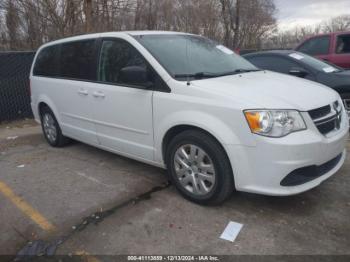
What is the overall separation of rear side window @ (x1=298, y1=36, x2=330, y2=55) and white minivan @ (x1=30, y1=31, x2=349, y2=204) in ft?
16.7

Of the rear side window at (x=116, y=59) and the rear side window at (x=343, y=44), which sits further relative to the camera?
the rear side window at (x=343, y=44)

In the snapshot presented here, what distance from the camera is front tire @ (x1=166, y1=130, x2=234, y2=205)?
332cm

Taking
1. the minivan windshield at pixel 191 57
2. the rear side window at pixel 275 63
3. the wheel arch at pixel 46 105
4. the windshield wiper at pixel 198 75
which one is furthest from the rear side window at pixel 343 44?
the wheel arch at pixel 46 105

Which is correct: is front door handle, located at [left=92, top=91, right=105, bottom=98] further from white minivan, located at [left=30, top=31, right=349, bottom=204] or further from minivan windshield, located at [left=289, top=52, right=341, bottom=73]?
minivan windshield, located at [left=289, top=52, right=341, bottom=73]

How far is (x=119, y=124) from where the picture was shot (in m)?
4.26

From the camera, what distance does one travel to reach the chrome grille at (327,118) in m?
3.25

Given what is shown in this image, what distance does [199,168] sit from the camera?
3.51 metres

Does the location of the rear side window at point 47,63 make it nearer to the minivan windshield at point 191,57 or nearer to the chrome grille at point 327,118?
the minivan windshield at point 191,57

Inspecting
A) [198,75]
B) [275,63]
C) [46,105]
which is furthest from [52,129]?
[275,63]

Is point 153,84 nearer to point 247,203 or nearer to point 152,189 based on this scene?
point 152,189

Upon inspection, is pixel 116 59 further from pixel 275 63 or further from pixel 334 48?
pixel 334 48

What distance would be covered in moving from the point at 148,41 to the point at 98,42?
32.9 inches

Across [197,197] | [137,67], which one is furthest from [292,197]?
[137,67]

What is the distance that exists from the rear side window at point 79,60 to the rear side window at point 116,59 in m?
0.19
